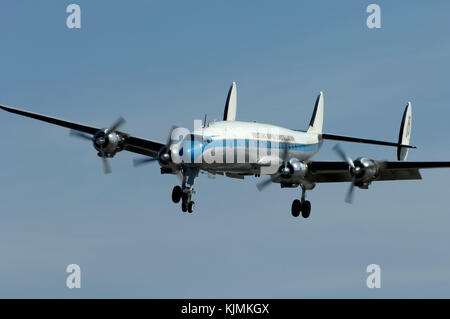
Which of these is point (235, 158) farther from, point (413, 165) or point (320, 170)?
point (413, 165)

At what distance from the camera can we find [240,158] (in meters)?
48.1

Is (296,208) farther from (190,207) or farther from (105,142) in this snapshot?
(105,142)

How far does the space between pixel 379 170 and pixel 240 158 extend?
300 inches

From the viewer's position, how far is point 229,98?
2313 inches

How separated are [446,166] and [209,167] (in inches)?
492

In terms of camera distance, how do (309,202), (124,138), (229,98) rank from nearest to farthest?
(124,138)
(309,202)
(229,98)

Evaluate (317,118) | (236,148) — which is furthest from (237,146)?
(317,118)

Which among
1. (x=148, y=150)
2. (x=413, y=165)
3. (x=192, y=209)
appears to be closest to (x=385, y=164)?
(x=413, y=165)

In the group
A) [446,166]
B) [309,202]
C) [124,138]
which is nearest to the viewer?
[446,166]

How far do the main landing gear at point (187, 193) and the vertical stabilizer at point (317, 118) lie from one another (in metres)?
16.5

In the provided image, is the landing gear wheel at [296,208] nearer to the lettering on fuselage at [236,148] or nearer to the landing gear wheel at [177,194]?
the lettering on fuselage at [236,148]

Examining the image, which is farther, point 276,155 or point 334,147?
point 276,155

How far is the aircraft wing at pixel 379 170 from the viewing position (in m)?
46.6

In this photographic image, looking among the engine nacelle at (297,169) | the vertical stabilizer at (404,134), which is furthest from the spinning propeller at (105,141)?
the vertical stabilizer at (404,134)
